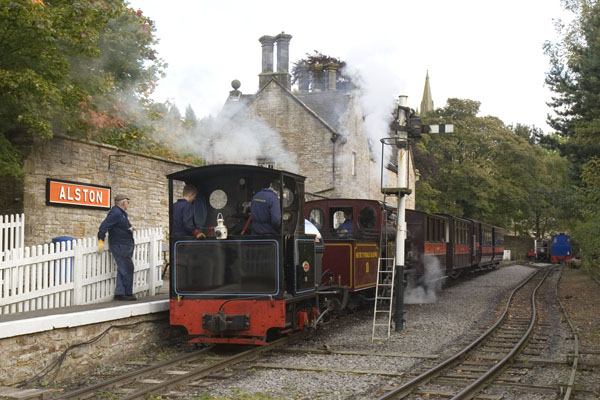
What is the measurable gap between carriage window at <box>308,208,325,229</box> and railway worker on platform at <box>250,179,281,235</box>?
451 cm

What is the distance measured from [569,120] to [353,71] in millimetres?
7501

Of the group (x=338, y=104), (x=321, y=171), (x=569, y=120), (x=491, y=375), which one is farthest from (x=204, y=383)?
(x=338, y=104)

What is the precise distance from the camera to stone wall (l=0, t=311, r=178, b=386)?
6688 millimetres

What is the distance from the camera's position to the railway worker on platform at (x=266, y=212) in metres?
8.61

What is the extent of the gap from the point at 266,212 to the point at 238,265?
78cm

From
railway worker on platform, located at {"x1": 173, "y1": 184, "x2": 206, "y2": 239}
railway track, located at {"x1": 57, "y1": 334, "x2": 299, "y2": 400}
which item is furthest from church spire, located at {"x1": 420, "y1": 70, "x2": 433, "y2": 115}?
railway track, located at {"x1": 57, "y1": 334, "x2": 299, "y2": 400}

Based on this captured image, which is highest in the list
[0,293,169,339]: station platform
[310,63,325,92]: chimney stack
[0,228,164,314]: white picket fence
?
[310,63,325,92]: chimney stack

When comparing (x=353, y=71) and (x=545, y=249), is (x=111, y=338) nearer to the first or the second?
(x=353, y=71)

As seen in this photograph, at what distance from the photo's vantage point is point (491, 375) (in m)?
7.57

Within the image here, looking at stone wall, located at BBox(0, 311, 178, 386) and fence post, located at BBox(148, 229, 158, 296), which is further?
fence post, located at BBox(148, 229, 158, 296)

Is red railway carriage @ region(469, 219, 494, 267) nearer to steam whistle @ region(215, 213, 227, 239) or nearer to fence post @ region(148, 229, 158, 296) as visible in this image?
fence post @ region(148, 229, 158, 296)

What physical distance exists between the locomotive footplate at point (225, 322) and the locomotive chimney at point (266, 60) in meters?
22.6

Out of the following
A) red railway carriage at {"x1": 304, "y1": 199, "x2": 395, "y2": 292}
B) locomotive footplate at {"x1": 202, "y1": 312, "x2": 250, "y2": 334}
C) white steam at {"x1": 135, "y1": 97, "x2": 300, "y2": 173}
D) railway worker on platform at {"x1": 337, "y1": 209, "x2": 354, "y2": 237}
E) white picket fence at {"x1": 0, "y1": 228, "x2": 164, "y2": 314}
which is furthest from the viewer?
white steam at {"x1": 135, "y1": 97, "x2": 300, "y2": 173}

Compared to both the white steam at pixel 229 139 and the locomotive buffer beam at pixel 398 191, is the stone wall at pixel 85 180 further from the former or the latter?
the locomotive buffer beam at pixel 398 191
